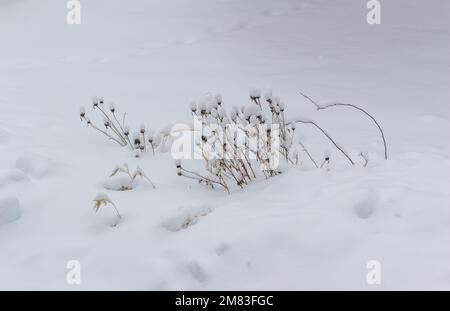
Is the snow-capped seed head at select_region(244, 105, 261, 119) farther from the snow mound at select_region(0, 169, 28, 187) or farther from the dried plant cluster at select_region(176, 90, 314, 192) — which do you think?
the snow mound at select_region(0, 169, 28, 187)

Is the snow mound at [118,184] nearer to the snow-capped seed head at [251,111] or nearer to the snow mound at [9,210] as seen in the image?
the snow mound at [9,210]

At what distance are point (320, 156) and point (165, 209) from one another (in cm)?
103

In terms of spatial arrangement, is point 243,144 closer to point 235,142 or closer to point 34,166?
point 235,142

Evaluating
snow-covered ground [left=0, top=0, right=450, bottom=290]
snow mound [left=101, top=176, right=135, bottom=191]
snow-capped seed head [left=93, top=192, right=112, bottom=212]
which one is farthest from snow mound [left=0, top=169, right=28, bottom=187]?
snow-capped seed head [left=93, top=192, right=112, bottom=212]

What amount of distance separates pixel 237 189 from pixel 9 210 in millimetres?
1002

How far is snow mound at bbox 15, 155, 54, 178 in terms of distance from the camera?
2.34 meters

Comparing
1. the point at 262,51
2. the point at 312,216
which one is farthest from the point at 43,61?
the point at 312,216

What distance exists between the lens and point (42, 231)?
1.94 meters

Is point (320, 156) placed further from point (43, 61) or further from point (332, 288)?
point (43, 61)

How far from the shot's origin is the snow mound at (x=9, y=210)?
194cm

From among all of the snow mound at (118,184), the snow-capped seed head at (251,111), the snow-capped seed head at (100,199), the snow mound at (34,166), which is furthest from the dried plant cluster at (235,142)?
the snow mound at (34,166)

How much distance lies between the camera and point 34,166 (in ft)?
7.82

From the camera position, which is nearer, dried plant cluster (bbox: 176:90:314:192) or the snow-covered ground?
the snow-covered ground

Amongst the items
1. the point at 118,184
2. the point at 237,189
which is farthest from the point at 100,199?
the point at 237,189
